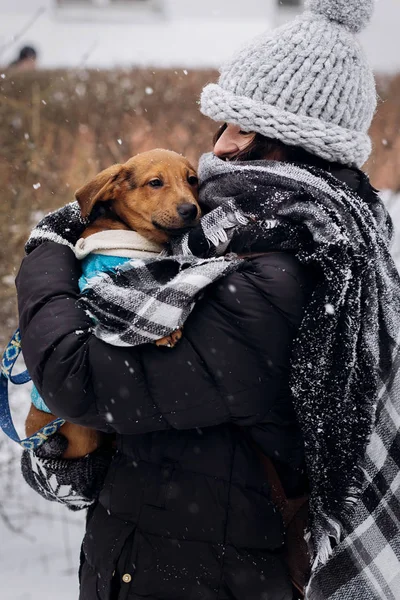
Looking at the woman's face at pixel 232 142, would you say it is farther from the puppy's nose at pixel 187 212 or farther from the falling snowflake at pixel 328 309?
the falling snowflake at pixel 328 309

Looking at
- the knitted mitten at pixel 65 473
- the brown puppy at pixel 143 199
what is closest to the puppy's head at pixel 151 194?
the brown puppy at pixel 143 199

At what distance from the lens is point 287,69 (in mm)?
1911

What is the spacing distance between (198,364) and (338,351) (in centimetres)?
35

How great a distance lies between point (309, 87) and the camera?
75.0 inches

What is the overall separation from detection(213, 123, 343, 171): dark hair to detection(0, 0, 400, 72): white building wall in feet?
43.0

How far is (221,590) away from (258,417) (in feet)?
1.54

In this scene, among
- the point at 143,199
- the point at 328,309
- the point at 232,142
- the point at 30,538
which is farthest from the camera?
the point at 30,538

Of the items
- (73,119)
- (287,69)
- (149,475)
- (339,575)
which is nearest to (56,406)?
(149,475)

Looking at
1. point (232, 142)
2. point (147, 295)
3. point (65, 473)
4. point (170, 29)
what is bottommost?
point (170, 29)

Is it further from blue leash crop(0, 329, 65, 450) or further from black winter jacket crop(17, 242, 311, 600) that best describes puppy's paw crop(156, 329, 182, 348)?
blue leash crop(0, 329, 65, 450)

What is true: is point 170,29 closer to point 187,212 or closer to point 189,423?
point 187,212

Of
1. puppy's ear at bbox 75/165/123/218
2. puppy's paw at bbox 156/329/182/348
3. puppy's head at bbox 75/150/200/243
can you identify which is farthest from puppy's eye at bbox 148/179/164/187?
puppy's paw at bbox 156/329/182/348

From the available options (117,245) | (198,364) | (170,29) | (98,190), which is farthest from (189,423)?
(170,29)

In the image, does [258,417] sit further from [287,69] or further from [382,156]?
[382,156]
